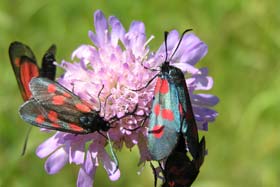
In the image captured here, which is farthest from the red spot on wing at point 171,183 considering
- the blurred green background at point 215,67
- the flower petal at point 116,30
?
the blurred green background at point 215,67

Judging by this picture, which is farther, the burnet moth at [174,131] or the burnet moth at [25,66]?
the burnet moth at [25,66]

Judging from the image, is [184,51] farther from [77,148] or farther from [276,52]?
[276,52]

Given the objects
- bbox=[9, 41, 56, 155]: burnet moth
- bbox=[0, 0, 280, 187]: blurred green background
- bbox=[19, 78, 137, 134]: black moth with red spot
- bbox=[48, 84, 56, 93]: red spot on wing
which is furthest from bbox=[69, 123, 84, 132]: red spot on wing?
bbox=[0, 0, 280, 187]: blurred green background

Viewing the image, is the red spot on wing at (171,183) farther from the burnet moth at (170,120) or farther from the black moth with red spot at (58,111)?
the black moth with red spot at (58,111)

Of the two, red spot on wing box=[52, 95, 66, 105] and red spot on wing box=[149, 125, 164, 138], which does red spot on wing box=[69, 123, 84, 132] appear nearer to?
red spot on wing box=[52, 95, 66, 105]

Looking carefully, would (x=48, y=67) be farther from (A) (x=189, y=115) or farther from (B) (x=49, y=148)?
(A) (x=189, y=115)

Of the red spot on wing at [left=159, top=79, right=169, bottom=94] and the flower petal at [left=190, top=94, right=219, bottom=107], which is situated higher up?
the red spot on wing at [left=159, top=79, right=169, bottom=94]

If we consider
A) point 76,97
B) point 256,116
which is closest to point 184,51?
point 76,97
